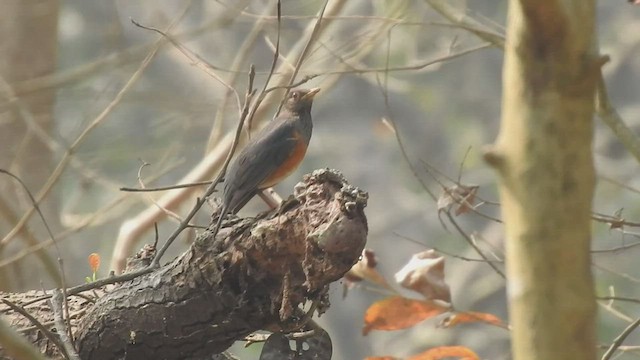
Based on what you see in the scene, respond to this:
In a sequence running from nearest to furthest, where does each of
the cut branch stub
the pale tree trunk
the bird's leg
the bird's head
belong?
the pale tree trunk, the cut branch stub, the bird's leg, the bird's head

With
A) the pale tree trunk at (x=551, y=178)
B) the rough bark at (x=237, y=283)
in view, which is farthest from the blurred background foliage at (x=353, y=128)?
the pale tree trunk at (x=551, y=178)

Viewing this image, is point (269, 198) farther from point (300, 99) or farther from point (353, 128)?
point (353, 128)

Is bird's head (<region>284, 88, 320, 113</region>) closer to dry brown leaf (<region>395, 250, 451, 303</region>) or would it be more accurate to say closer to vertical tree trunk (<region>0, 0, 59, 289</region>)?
dry brown leaf (<region>395, 250, 451, 303</region>)

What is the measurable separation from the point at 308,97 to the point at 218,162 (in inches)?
Result: 26.7

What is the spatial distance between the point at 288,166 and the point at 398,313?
1.39ft

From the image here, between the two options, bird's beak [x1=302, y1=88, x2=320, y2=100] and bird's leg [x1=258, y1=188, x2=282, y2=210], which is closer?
bird's leg [x1=258, y1=188, x2=282, y2=210]

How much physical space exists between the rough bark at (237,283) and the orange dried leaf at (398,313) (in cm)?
47

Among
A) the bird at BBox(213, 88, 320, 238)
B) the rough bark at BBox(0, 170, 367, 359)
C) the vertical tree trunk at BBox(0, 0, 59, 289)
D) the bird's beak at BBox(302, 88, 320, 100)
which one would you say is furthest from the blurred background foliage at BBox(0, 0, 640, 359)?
the rough bark at BBox(0, 170, 367, 359)

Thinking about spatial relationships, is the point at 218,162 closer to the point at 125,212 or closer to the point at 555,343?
the point at 125,212

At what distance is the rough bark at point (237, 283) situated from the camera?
775 millimetres

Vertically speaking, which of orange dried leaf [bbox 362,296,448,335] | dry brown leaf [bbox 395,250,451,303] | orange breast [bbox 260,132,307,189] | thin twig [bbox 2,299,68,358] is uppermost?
orange breast [bbox 260,132,307,189]

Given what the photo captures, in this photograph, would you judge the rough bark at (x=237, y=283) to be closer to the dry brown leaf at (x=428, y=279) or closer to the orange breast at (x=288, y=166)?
the orange breast at (x=288, y=166)

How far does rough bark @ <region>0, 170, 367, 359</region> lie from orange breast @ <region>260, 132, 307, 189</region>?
0.64 ft

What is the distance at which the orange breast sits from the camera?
112 cm
